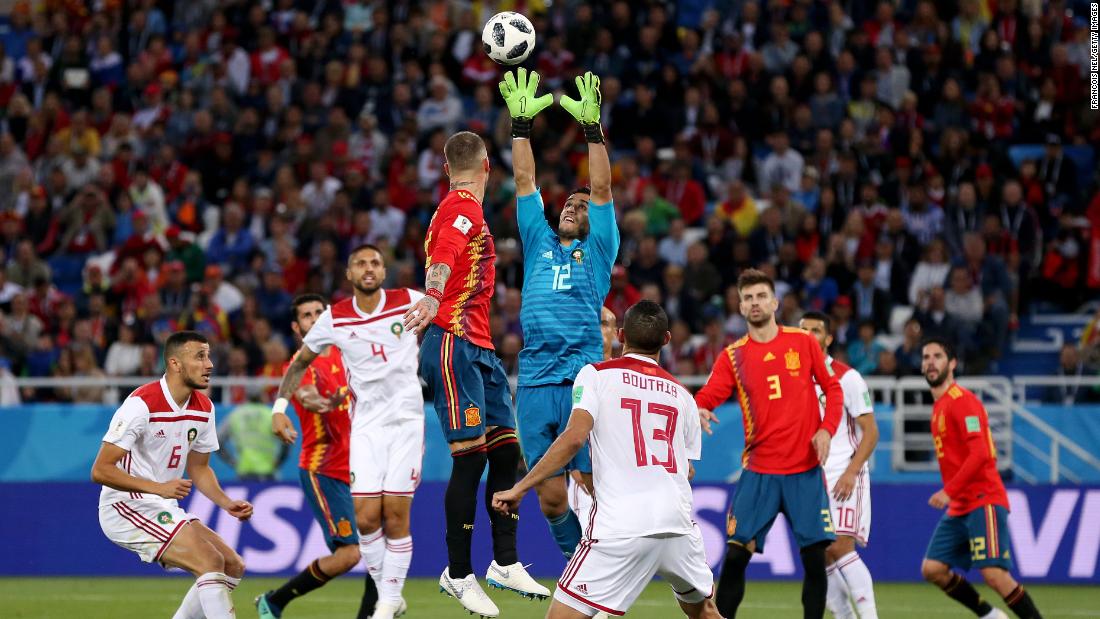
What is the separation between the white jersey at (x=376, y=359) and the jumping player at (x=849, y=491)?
10.2ft

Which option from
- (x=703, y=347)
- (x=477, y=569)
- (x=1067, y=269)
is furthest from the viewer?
(x=1067, y=269)

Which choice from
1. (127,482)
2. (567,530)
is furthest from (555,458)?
(127,482)

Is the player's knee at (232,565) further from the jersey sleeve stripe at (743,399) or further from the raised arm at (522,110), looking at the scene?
the jersey sleeve stripe at (743,399)

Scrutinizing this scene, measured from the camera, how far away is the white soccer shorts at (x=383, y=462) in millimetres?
11445

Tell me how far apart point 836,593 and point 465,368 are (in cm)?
364

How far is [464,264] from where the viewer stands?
9.87 m

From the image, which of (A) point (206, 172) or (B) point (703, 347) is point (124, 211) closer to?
(A) point (206, 172)

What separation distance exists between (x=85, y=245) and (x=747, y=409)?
557 inches

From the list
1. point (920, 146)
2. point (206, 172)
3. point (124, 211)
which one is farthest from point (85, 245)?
point (920, 146)

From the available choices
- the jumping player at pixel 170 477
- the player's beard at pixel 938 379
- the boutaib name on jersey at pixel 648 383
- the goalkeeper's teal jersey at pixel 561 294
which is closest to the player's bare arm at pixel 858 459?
the player's beard at pixel 938 379

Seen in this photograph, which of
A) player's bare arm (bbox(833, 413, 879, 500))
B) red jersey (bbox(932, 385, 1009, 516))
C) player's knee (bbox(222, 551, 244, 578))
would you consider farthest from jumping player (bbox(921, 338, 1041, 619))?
player's knee (bbox(222, 551, 244, 578))

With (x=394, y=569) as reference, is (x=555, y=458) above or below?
above

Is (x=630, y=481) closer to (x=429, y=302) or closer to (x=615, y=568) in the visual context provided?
(x=615, y=568)

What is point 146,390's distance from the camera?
10141mm
